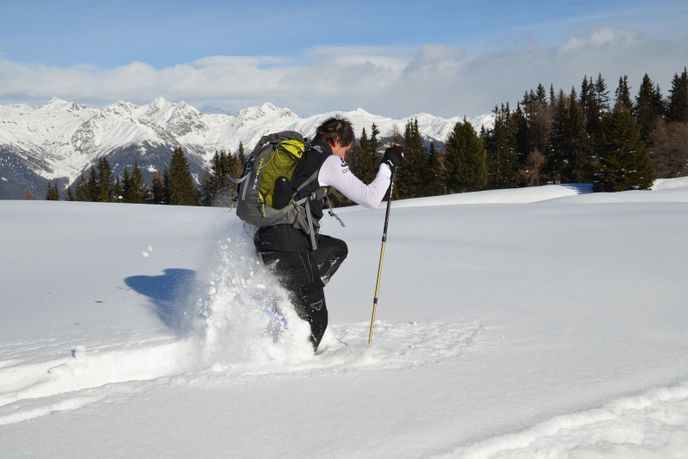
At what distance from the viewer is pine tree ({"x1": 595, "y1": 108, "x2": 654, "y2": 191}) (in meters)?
40.5

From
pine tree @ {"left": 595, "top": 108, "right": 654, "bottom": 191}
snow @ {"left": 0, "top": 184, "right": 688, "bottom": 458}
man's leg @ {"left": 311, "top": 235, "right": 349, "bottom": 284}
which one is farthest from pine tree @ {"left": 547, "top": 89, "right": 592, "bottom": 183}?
man's leg @ {"left": 311, "top": 235, "right": 349, "bottom": 284}

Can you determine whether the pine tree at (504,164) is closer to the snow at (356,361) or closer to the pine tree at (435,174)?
the pine tree at (435,174)

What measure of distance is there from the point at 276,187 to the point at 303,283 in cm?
82

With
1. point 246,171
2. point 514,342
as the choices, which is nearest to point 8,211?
point 246,171

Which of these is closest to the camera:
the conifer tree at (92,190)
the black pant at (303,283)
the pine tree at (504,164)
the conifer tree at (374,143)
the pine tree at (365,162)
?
the black pant at (303,283)

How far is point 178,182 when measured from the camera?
225ft

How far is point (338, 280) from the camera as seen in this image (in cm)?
771

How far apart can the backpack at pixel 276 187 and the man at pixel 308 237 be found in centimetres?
6

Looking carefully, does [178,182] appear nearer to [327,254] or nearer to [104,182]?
[104,182]

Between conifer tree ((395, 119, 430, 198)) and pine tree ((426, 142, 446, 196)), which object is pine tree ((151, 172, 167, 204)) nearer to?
conifer tree ((395, 119, 430, 198))

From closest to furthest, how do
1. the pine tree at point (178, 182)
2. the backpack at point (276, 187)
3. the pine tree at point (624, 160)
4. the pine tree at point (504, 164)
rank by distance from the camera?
the backpack at point (276, 187)
the pine tree at point (624, 160)
the pine tree at point (504, 164)
the pine tree at point (178, 182)

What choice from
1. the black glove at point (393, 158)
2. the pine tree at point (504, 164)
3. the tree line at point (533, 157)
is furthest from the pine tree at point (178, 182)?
the black glove at point (393, 158)

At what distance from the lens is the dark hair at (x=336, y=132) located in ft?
14.4

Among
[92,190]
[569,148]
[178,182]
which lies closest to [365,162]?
[569,148]
